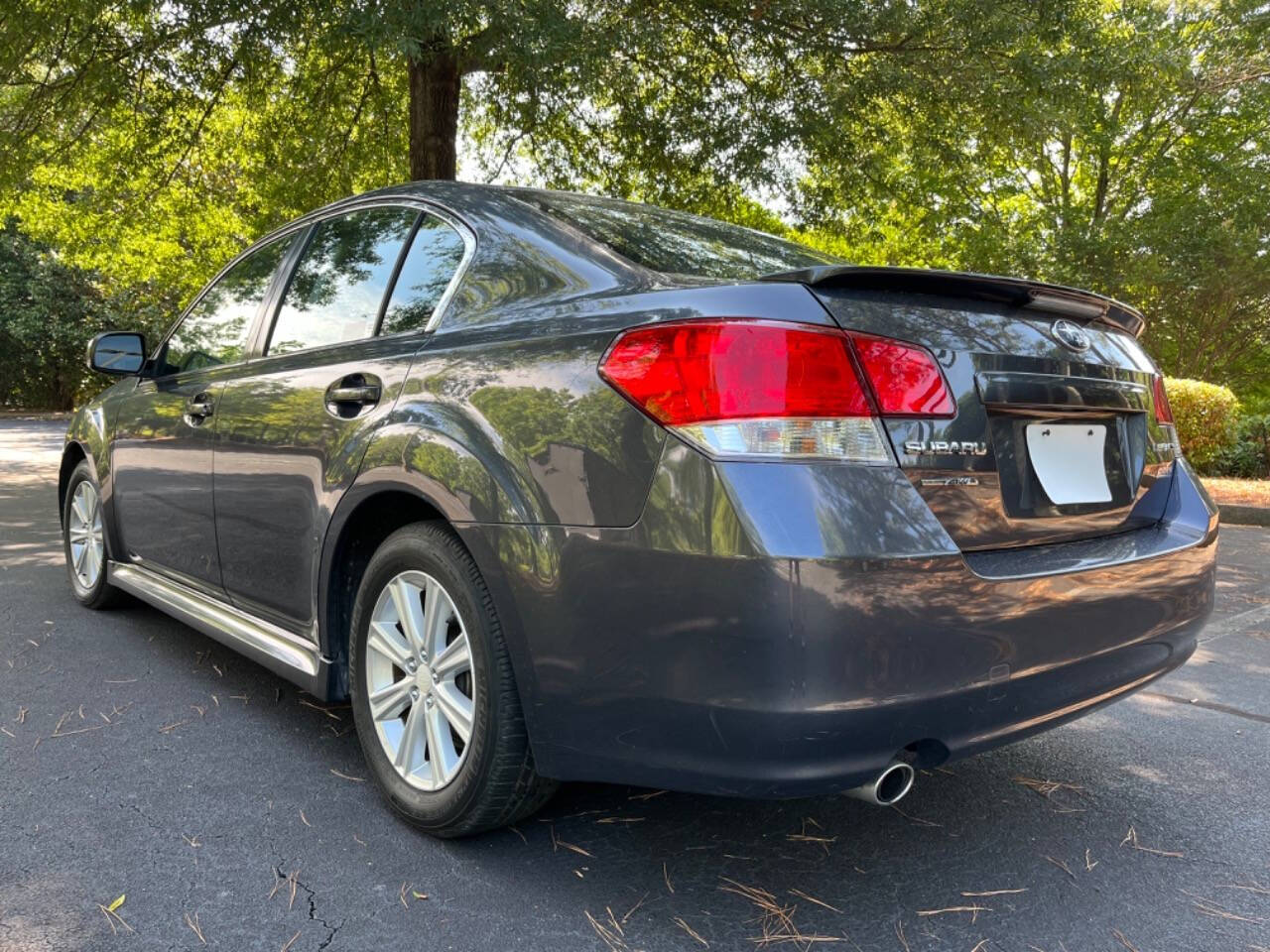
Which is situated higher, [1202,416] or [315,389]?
[315,389]

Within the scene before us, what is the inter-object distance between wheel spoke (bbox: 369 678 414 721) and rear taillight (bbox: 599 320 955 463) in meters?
1.05

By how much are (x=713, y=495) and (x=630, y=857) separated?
1.06m

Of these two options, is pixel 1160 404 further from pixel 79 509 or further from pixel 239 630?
pixel 79 509

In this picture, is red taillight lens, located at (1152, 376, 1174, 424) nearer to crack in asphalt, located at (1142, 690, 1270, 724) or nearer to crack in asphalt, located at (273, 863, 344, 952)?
crack in asphalt, located at (1142, 690, 1270, 724)

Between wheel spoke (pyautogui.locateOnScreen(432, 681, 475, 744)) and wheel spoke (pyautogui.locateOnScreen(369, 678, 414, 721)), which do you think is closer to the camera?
wheel spoke (pyautogui.locateOnScreen(432, 681, 475, 744))

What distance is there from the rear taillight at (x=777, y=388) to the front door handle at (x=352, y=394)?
0.91 m

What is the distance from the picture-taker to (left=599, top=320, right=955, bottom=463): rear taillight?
1798mm

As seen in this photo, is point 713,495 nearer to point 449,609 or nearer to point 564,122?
point 449,609

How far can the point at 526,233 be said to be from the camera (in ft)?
8.21

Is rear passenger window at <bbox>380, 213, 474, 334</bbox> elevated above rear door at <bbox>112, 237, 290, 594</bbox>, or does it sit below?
above

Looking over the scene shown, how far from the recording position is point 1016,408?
2.06 metres

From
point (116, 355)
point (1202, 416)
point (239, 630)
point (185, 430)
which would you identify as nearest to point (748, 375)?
point (239, 630)

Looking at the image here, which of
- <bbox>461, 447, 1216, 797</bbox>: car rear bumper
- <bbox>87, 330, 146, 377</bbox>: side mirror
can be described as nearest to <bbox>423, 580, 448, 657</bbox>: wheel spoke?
<bbox>461, 447, 1216, 797</bbox>: car rear bumper

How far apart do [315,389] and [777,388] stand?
5.07 ft
